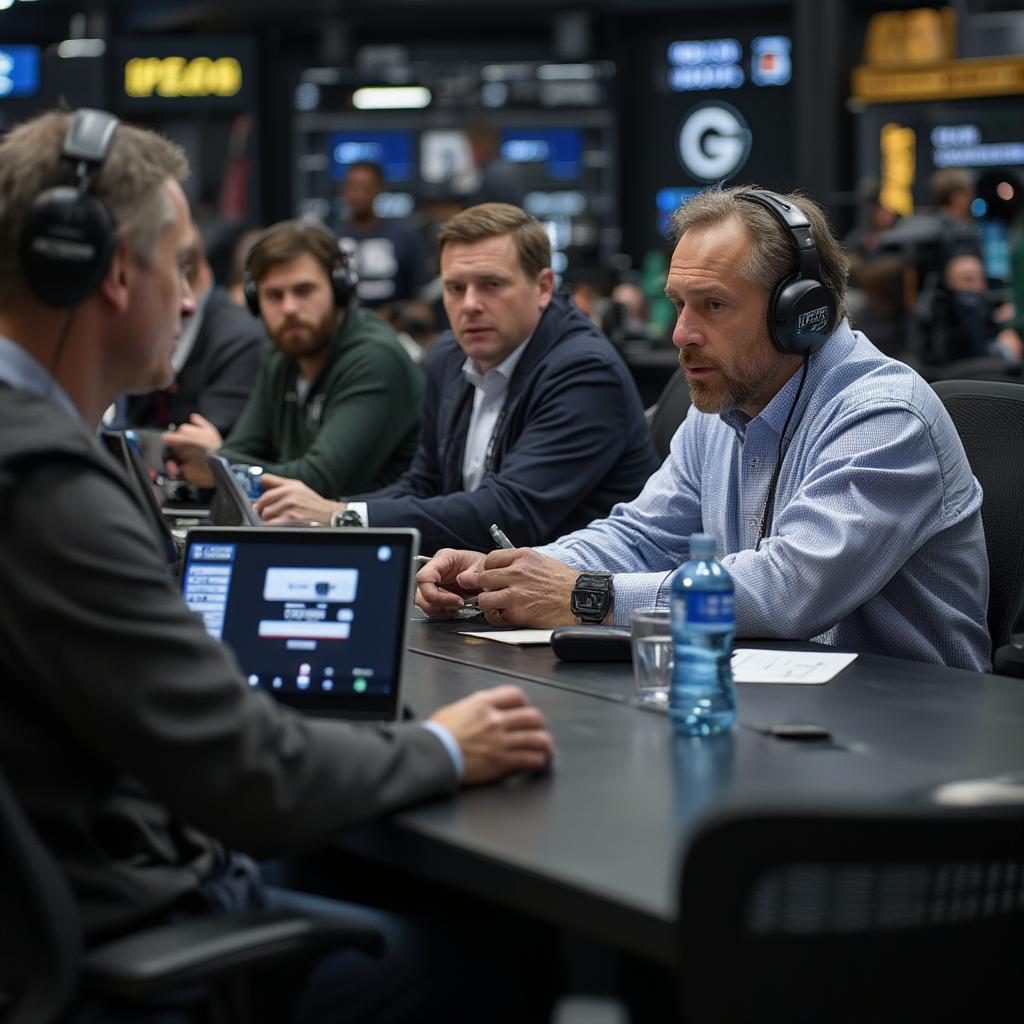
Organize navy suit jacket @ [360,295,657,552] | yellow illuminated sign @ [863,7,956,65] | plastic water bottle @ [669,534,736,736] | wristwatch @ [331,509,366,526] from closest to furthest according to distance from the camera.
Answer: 1. plastic water bottle @ [669,534,736,736]
2. wristwatch @ [331,509,366,526]
3. navy suit jacket @ [360,295,657,552]
4. yellow illuminated sign @ [863,7,956,65]

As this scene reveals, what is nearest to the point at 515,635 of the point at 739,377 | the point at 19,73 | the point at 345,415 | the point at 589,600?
the point at 589,600

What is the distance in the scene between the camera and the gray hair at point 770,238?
2520 mm

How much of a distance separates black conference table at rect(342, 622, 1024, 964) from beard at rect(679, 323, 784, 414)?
54 cm

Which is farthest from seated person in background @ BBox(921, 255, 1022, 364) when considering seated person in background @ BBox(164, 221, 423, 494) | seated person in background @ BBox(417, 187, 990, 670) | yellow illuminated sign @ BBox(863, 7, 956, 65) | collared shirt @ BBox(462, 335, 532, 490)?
yellow illuminated sign @ BBox(863, 7, 956, 65)

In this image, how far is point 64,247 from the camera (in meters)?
1.36

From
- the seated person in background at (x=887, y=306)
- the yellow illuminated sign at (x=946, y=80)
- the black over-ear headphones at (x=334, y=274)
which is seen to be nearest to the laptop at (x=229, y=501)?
the black over-ear headphones at (x=334, y=274)

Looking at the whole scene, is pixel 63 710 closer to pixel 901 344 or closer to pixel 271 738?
pixel 271 738

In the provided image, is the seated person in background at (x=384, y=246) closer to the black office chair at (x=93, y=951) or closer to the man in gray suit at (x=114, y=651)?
the man in gray suit at (x=114, y=651)

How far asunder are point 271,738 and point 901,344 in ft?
19.1

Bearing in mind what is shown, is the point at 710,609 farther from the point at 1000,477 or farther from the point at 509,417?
the point at 509,417

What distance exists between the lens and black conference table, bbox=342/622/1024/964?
50.6 inches

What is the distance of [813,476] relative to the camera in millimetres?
2350

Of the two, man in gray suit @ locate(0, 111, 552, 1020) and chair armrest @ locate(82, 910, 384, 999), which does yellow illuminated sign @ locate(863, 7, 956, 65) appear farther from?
chair armrest @ locate(82, 910, 384, 999)

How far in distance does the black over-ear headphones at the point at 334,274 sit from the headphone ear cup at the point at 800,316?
1908 millimetres
